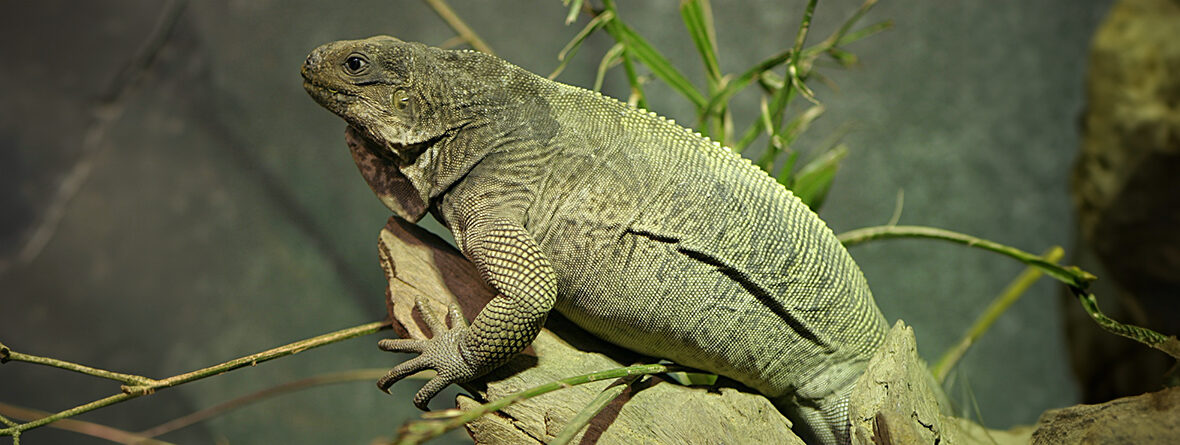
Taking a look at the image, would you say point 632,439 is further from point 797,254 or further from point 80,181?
point 80,181

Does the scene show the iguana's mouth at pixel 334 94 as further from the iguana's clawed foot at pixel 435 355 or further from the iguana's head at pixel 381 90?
the iguana's clawed foot at pixel 435 355

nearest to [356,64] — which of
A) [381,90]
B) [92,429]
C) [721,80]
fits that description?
[381,90]

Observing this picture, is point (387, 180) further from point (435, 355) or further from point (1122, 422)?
point (1122, 422)

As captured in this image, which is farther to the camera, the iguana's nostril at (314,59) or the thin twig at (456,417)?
the iguana's nostril at (314,59)

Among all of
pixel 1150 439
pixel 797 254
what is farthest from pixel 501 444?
pixel 1150 439

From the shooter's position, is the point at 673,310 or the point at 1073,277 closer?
the point at 673,310

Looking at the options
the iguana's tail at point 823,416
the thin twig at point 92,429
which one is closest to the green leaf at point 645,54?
the iguana's tail at point 823,416

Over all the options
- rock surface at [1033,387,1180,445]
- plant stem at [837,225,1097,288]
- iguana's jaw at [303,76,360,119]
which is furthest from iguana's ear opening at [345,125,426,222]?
rock surface at [1033,387,1180,445]
